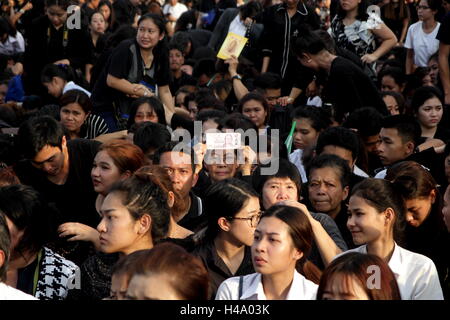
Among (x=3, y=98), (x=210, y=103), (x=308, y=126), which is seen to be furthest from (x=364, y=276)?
(x=3, y=98)

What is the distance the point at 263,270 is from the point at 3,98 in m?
6.64


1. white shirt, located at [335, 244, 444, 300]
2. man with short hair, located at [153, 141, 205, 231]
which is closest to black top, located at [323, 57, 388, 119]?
man with short hair, located at [153, 141, 205, 231]

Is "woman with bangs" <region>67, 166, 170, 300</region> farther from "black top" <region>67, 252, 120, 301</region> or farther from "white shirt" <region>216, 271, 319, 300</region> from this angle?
"white shirt" <region>216, 271, 319, 300</region>

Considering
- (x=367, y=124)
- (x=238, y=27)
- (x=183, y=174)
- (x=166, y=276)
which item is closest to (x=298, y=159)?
(x=367, y=124)

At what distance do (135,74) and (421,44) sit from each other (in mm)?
2847

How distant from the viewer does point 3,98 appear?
9.71 meters

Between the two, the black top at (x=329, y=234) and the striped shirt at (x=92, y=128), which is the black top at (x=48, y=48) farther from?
the black top at (x=329, y=234)

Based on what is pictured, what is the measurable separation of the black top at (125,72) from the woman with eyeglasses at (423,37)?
8.23ft

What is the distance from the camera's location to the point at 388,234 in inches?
164

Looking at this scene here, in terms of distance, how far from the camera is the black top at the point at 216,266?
4.23m

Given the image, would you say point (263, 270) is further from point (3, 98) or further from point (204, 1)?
point (204, 1)

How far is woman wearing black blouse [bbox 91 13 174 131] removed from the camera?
736cm

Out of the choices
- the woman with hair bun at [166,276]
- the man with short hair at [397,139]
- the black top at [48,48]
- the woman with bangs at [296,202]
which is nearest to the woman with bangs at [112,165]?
the woman with bangs at [296,202]

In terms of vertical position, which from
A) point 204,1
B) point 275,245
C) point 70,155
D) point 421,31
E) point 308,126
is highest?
point 204,1
